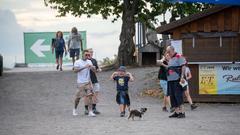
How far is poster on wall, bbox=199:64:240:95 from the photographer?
960 inches

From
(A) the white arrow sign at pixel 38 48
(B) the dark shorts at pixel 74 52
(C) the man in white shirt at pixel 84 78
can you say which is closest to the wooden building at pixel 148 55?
(B) the dark shorts at pixel 74 52

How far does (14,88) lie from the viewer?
27672mm

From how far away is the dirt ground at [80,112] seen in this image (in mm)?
16625

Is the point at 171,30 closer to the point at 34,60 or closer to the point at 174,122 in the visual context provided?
the point at 174,122

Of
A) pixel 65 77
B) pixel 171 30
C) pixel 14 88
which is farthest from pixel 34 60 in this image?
pixel 171 30

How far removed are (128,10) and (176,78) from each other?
15.9 m

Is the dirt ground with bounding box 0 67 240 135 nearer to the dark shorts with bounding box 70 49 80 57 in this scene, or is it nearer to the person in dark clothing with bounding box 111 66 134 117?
the person in dark clothing with bounding box 111 66 134 117

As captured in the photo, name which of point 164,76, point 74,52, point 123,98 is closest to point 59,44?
point 74,52

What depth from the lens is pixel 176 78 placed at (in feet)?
63.9

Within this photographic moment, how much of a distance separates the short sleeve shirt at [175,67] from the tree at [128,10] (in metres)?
14.8

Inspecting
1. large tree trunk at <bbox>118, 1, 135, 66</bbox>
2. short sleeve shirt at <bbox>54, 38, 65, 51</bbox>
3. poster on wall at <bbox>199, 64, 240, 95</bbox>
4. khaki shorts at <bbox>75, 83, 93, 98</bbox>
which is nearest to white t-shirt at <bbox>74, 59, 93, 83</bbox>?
khaki shorts at <bbox>75, 83, 93, 98</bbox>

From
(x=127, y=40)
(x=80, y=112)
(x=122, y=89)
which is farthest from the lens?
(x=127, y=40)

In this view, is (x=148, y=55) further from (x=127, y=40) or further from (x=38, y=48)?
(x=38, y=48)

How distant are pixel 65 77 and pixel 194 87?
7404mm
